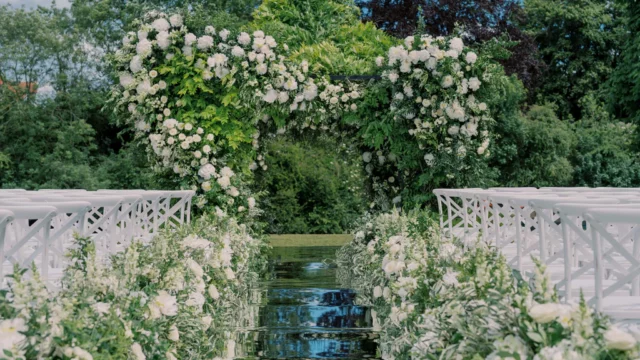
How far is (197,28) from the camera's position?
33.6 ft

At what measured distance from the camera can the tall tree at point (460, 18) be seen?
21.4 meters

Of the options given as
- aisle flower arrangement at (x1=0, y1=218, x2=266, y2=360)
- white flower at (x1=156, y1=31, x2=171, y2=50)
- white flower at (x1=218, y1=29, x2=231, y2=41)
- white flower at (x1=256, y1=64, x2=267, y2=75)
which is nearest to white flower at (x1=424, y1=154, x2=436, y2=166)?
white flower at (x1=256, y1=64, x2=267, y2=75)

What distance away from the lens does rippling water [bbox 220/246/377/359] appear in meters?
5.91

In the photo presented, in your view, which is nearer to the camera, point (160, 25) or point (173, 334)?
point (173, 334)

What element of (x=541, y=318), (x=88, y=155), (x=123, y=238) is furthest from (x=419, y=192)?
(x=88, y=155)

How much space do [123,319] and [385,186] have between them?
8.72 metres

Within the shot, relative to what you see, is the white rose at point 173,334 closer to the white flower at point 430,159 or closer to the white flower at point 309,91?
the white flower at point 309,91

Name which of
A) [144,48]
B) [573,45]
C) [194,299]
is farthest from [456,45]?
[573,45]

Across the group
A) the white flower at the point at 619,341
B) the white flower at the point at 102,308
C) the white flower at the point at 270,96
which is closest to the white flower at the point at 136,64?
the white flower at the point at 270,96

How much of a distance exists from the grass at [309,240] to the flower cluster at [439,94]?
6781 mm

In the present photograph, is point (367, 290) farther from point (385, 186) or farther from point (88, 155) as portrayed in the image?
point (88, 155)

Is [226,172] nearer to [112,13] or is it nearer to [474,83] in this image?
[474,83]

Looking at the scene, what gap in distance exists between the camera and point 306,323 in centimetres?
707

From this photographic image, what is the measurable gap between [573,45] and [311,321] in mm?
23073
